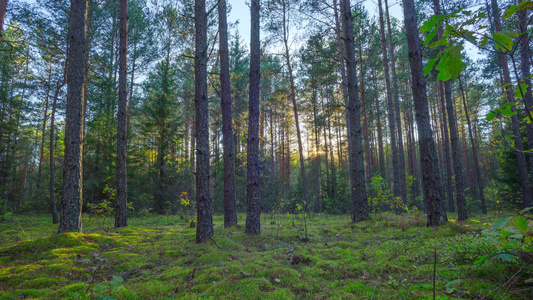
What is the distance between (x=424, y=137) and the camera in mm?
5750

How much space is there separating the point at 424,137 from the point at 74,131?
8.51 meters

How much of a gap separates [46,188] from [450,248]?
22237 mm

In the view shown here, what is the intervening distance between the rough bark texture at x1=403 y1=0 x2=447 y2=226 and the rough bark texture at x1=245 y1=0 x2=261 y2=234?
403 cm

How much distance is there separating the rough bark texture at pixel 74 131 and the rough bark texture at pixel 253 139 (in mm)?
4093

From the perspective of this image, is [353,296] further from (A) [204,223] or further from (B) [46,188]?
(B) [46,188]

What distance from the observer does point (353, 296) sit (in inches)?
97.9

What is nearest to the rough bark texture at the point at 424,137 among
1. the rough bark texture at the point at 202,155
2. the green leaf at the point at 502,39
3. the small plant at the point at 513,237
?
the small plant at the point at 513,237

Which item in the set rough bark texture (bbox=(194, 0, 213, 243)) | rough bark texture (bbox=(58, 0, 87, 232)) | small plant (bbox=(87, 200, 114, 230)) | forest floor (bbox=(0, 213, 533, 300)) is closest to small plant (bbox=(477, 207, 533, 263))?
forest floor (bbox=(0, 213, 533, 300))

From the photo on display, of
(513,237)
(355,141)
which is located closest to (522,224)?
(513,237)

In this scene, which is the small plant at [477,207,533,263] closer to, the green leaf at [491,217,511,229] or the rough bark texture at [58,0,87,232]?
the green leaf at [491,217,511,229]

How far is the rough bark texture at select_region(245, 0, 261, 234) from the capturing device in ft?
21.0

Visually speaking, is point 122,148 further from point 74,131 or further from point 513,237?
point 513,237

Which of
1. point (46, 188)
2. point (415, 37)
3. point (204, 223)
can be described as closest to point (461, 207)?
point (415, 37)

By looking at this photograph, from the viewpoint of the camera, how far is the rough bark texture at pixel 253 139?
6391 mm
